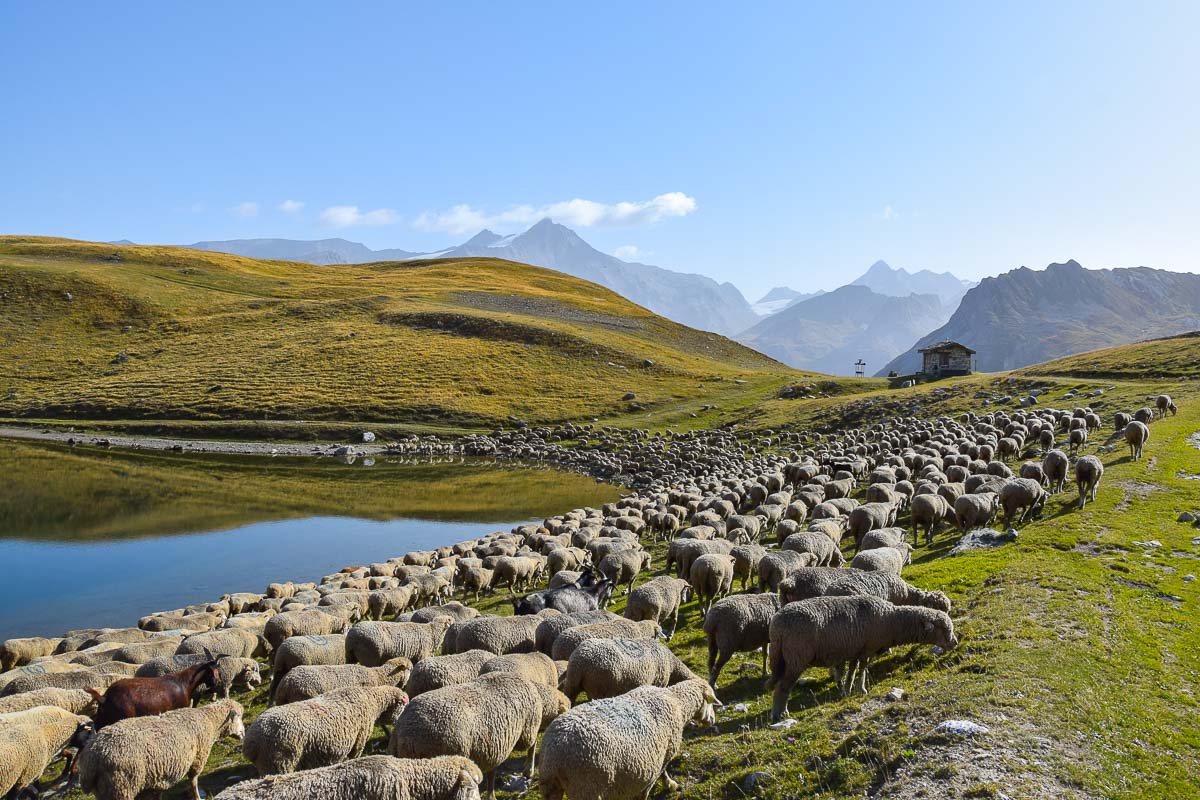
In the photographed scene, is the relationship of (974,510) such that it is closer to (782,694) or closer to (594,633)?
(782,694)

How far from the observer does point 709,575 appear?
55.1 feet

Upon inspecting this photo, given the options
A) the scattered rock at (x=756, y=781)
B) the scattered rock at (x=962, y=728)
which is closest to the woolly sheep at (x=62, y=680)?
the scattered rock at (x=756, y=781)

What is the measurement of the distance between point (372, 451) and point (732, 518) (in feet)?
165

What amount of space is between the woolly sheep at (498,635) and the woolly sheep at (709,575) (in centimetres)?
467

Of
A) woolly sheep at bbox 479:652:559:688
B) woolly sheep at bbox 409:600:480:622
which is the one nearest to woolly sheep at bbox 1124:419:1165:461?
woolly sheep at bbox 409:600:480:622

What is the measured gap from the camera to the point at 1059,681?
970cm

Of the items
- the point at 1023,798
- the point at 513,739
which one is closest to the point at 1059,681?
the point at 1023,798

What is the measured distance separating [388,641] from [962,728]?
32.7ft

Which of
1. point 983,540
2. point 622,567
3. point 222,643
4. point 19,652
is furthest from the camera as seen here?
point 622,567

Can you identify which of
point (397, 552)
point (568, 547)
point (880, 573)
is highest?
point (880, 573)

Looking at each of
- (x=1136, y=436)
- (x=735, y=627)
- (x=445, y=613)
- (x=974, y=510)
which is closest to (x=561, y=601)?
(x=445, y=613)

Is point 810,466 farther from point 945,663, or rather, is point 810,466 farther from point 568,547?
point 945,663

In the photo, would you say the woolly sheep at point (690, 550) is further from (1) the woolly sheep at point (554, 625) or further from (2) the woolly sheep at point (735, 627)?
(2) the woolly sheep at point (735, 627)

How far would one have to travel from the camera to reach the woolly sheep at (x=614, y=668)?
34.7 ft
